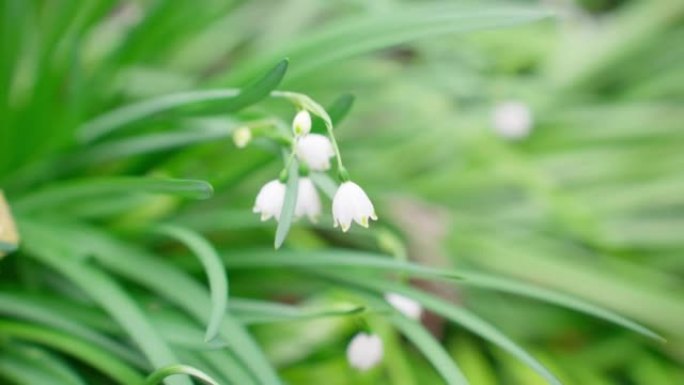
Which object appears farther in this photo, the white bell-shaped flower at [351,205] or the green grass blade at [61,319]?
the green grass blade at [61,319]

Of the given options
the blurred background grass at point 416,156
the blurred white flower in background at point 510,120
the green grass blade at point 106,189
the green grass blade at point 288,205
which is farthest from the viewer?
the blurred white flower in background at point 510,120

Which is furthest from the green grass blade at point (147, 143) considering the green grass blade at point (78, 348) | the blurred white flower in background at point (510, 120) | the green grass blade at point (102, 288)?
the blurred white flower in background at point (510, 120)

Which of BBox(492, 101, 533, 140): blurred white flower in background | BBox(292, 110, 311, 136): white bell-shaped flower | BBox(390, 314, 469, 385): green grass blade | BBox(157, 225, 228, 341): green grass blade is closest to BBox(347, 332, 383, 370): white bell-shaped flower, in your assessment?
BBox(390, 314, 469, 385): green grass blade

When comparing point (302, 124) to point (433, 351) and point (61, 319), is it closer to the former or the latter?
point (433, 351)

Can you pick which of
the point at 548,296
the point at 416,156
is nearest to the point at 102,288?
the point at 548,296

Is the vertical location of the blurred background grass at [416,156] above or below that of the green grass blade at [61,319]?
above

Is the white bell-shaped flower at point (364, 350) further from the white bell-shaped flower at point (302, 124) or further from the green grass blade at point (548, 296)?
the white bell-shaped flower at point (302, 124)

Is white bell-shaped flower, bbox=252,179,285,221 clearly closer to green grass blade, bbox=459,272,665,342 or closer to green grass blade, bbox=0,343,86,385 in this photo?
green grass blade, bbox=459,272,665,342
